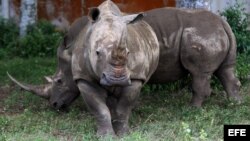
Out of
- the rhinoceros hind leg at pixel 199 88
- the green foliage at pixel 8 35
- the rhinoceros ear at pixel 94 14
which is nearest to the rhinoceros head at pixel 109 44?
the rhinoceros ear at pixel 94 14

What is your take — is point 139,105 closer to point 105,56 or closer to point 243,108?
point 243,108

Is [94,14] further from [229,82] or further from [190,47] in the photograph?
[229,82]

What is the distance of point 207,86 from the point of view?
30.0 feet

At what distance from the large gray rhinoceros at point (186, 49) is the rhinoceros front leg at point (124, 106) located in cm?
123

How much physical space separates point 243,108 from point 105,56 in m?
2.39

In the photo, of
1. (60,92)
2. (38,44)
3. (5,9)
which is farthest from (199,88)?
(5,9)

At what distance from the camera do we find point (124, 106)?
7.78m

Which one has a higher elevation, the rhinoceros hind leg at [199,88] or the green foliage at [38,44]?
the rhinoceros hind leg at [199,88]

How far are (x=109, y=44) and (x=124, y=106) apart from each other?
82 cm

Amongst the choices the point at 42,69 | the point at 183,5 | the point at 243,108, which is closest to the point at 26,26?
the point at 42,69

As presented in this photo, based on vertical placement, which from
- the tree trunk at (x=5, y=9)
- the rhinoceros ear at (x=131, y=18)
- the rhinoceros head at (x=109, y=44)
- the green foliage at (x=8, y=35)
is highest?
the rhinoceros ear at (x=131, y=18)

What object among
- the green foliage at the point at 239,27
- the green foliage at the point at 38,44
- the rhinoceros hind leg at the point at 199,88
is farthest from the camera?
the green foliage at the point at 38,44

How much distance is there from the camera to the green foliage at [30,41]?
45.3 feet

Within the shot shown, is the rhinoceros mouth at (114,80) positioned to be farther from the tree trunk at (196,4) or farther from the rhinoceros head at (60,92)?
the tree trunk at (196,4)
